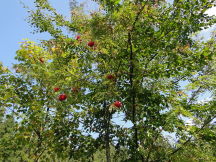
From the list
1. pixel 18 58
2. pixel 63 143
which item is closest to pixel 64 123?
pixel 63 143

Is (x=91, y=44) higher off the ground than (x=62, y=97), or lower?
higher

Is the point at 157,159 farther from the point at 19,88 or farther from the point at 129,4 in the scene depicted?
the point at 19,88

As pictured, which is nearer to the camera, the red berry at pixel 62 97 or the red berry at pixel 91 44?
the red berry at pixel 91 44

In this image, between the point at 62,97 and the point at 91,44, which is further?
the point at 62,97

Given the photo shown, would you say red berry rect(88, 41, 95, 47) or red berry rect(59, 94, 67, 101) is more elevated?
red berry rect(88, 41, 95, 47)

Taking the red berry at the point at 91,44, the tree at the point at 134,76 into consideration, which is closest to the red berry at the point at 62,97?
the tree at the point at 134,76

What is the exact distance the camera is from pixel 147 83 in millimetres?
3830

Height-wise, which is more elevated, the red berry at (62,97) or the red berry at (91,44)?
the red berry at (91,44)

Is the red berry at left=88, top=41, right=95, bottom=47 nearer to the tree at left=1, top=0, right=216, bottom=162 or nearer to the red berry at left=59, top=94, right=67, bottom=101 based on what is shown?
the tree at left=1, top=0, right=216, bottom=162

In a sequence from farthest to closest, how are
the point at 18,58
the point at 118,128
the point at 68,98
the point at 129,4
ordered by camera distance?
the point at 18,58 < the point at 118,128 < the point at 68,98 < the point at 129,4

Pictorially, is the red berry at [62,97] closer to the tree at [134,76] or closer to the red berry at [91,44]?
the tree at [134,76]

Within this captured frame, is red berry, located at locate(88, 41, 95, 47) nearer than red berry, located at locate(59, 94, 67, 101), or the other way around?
red berry, located at locate(88, 41, 95, 47)

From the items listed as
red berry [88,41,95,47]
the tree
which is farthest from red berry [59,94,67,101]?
red berry [88,41,95,47]

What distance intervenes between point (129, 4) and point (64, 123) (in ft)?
8.73
